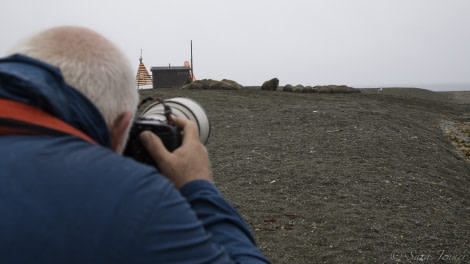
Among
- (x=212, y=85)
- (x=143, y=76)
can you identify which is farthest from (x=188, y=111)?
(x=143, y=76)

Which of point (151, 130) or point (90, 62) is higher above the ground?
point (90, 62)

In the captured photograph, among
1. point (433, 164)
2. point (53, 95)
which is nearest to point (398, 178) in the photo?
point (433, 164)

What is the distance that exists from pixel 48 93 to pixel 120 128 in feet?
0.71

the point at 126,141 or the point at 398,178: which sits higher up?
the point at 126,141

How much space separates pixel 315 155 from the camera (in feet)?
27.4

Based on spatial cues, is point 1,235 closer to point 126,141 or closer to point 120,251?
point 120,251

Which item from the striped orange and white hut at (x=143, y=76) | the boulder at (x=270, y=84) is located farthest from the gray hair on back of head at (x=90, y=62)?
the boulder at (x=270, y=84)

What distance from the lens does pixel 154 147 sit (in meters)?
1.29

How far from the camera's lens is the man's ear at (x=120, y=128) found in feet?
3.81

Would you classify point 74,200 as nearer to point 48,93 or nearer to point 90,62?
point 48,93

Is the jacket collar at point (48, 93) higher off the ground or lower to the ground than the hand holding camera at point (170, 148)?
higher

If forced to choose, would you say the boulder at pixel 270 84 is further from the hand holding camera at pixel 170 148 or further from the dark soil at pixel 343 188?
the hand holding camera at pixel 170 148

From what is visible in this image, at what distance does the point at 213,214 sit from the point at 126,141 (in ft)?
0.92

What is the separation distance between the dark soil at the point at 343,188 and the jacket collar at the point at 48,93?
342 centimetres
